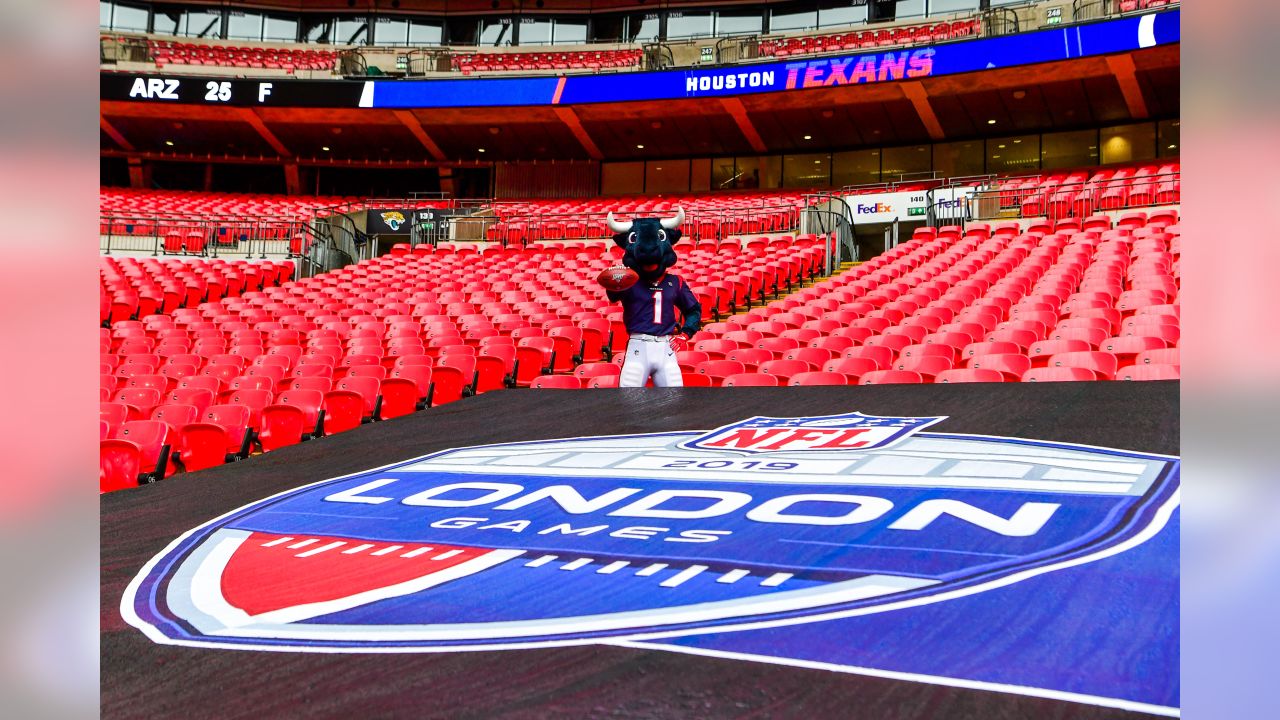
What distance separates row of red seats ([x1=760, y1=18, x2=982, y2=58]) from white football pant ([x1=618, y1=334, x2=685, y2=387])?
72.8 feet

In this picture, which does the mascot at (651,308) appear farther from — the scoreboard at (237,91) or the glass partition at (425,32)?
the glass partition at (425,32)

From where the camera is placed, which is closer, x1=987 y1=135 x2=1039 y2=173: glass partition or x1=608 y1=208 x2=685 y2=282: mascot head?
x1=608 y1=208 x2=685 y2=282: mascot head

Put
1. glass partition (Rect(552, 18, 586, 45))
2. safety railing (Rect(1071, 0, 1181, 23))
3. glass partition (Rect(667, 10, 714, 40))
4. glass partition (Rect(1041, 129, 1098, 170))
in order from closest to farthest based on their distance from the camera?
1. safety railing (Rect(1071, 0, 1181, 23))
2. glass partition (Rect(1041, 129, 1098, 170))
3. glass partition (Rect(667, 10, 714, 40))
4. glass partition (Rect(552, 18, 586, 45))

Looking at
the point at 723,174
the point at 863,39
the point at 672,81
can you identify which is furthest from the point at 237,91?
the point at 863,39

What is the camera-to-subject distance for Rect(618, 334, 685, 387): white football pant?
6.32 meters

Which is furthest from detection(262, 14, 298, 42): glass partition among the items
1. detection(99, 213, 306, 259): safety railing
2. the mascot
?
the mascot

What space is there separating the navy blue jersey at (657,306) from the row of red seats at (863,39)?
72.2 feet

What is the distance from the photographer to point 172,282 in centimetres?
1570

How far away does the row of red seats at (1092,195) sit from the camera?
53.5 ft

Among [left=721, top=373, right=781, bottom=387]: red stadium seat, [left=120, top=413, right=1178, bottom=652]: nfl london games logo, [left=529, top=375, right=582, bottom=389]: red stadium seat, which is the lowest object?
[left=120, top=413, right=1178, bottom=652]: nfl london games logo

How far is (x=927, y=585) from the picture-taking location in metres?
2.05

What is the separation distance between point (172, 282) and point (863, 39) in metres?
20.5

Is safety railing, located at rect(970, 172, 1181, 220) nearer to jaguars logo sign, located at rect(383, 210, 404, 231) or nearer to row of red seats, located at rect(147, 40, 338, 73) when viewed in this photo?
jaguars logo sign, located at rect(383, 210, 404, 231)
